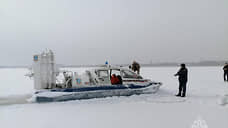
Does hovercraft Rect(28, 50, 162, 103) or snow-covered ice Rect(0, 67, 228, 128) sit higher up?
hovercraft Rect(28, 50, 162, 103)

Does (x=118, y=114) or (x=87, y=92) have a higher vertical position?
(x=87, y=92)

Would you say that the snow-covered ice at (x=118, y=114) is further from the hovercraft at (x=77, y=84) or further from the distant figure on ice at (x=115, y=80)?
the distant figure on ice at (x=115, y=80)

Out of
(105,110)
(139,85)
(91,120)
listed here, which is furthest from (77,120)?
(139,85)

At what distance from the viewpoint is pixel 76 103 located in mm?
7418

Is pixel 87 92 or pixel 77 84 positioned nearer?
pixel 87 92

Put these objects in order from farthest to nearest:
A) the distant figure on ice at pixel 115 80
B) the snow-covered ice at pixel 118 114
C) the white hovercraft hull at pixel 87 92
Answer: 1. the distant figure on ice at pixel 115 80
2. the white hovercraft hull at pixel 87 92
3. the snow-covered ice at pixel 118 114

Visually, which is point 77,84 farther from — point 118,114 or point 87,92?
point 118,114

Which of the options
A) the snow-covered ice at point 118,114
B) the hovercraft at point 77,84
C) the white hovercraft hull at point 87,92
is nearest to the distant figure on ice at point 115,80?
the hovercraft at point 77,84

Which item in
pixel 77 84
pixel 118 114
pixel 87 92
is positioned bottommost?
pixel 118 114

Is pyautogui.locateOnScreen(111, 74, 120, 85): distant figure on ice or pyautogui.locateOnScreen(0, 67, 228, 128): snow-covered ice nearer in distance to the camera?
pyautogui.locateOnScreen(0, 67, 228, 128): snow-covered ice

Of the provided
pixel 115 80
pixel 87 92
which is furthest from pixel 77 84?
pixel 115 80

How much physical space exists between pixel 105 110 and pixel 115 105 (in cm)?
73

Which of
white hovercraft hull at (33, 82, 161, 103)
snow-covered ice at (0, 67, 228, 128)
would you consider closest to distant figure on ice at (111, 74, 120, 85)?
white hovercraft hull at (33, 82, 161, 103)

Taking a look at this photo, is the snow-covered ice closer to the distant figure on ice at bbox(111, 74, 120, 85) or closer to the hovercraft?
the hovercraft
